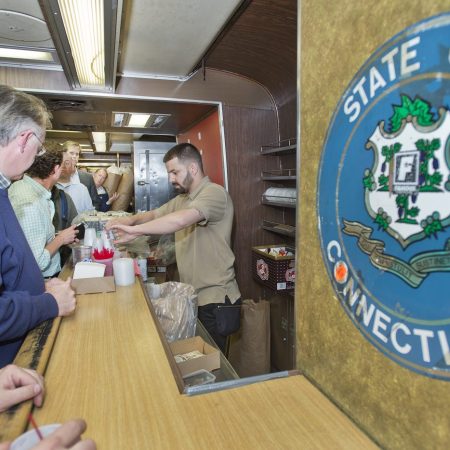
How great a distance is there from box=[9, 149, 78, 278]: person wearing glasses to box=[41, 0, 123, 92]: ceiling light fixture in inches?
26.9

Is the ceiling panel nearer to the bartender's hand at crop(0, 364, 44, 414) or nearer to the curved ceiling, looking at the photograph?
the curved ceiling

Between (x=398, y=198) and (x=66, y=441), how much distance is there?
29.0 inches

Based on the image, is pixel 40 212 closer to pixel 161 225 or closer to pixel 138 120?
pixel 161 225

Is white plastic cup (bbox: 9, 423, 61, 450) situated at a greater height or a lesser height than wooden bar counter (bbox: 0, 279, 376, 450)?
greater

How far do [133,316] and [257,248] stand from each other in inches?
84.9

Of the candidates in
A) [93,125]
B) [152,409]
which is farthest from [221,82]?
[152,409]

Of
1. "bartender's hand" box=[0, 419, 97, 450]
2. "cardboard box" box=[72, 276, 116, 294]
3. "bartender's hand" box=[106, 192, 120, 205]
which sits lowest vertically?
"cardboard box" box=[72, 276, 116, 294]

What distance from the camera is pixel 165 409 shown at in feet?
2.93

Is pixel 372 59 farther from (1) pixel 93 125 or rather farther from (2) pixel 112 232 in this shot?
(1) pixel 93 125

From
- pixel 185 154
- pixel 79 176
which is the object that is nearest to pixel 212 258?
pixel 185 154

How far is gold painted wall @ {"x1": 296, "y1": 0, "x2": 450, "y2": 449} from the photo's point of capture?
0.64 metres

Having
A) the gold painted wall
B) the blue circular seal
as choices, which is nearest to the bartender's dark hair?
the gold painted wall

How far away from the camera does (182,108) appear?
3.61m

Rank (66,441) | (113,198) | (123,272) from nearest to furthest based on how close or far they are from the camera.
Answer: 1. (66,441)
2. (123,272)
3. (113,198)
